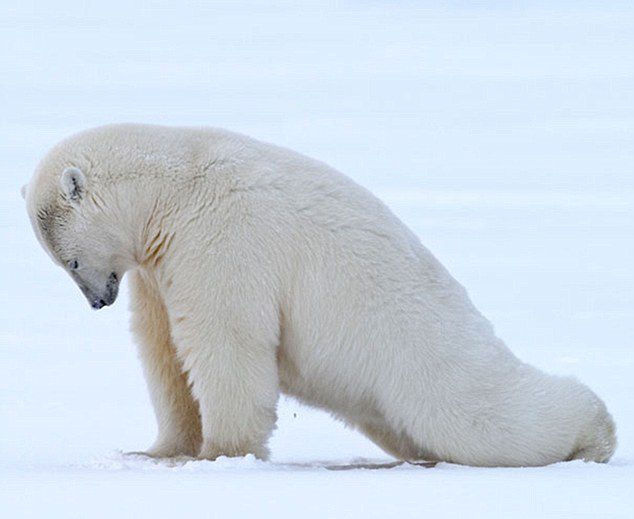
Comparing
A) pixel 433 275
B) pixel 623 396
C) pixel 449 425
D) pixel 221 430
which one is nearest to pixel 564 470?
pixel 449 425

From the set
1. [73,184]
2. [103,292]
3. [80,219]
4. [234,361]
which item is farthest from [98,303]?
[234,361]

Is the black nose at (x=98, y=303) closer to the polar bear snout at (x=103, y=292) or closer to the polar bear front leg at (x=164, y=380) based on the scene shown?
the polar bear snout at (x=103, y=292)

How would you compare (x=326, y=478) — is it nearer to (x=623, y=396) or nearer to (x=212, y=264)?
(x=212, y=264)

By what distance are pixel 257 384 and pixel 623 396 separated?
3.39 metres

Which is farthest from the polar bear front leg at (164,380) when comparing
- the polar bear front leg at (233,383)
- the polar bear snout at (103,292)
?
the polar bear front leg at (233,383)

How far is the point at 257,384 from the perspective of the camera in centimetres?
635

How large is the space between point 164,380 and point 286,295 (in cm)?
83

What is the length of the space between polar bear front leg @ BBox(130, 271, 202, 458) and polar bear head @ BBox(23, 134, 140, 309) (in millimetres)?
275

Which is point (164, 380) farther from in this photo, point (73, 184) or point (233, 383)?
point (73, 184)

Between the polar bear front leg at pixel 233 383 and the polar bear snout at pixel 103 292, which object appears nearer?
the polar bear front leg at pixel 233 383

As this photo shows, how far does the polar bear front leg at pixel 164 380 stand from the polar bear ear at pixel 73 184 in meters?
0.53

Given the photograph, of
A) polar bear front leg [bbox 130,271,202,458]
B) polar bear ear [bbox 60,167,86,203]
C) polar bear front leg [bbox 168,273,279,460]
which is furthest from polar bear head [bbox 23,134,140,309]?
polar bear front leg [bbox 168,273,279,460]

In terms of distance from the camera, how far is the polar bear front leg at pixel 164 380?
22.6 feet

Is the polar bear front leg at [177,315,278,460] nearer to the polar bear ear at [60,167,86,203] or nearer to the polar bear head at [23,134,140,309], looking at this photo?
the polar bear head at [23,134,140,309]
